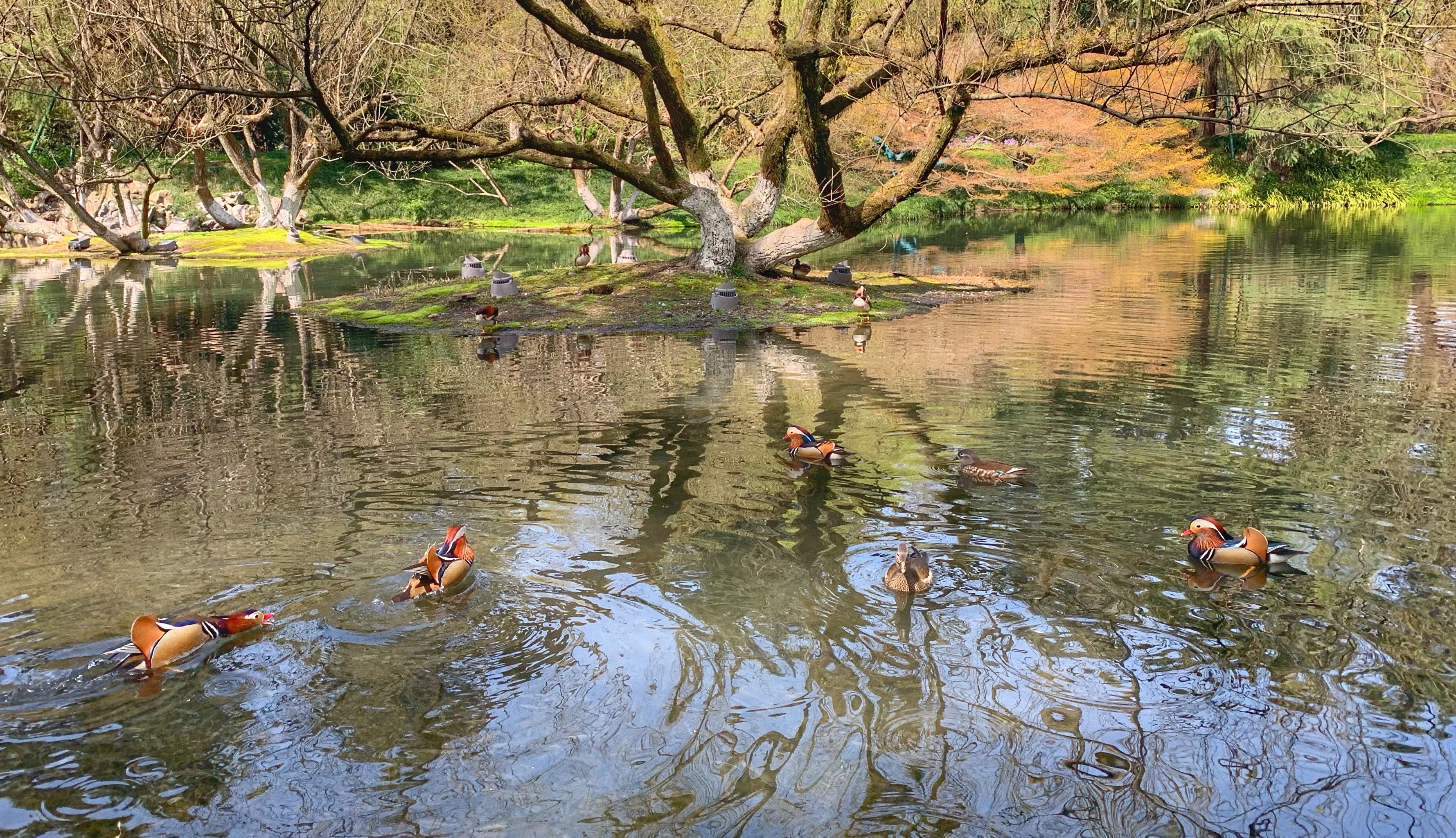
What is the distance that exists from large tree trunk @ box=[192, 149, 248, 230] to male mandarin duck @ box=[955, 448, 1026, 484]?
40.3m

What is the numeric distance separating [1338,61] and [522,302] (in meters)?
14.8

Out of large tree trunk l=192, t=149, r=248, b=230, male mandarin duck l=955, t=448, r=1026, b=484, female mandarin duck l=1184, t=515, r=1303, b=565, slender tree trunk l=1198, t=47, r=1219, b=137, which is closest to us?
female mandarin duck l=1184, t=515, r=1303, b=565

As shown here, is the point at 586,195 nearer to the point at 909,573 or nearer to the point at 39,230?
the point at 39,230

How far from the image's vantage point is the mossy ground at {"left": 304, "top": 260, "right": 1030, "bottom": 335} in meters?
21.5

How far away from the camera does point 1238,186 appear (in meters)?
59.0

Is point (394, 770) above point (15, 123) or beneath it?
beneath

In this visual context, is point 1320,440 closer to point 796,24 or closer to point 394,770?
point 394,770

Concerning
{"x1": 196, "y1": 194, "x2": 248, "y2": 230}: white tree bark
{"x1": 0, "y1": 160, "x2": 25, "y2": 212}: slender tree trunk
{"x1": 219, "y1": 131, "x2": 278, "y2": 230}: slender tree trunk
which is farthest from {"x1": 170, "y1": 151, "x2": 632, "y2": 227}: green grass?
{"x1": 0, "y1": 160, "x2": 25, "y2": 212}: slender tree trunk

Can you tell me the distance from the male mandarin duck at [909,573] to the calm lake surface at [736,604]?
0.36 ft

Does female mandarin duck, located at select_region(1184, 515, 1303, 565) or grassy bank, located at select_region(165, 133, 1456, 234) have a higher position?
grassy bank, located at select_region(165, 133, 1456, 234)

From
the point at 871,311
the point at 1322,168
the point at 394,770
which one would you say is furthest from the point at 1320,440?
the point at 1322,168

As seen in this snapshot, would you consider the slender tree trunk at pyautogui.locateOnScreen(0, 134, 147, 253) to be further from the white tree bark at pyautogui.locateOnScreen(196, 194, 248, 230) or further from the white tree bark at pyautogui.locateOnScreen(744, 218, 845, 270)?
the white tree bark at pyautogui.locateOnScreen(744, 218, 845, 270)

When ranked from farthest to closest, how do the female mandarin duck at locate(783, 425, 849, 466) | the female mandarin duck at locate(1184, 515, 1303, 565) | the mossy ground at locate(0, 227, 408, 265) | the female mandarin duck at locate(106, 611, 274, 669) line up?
the mossy ground at locate(0, 227, 408, 265)
the female mandarin duck at locate(783, 425, 849, 466)
the female mandarin duck at locate(1184, 515, 1303, 565)
the female mandarin duck at locate(106, 611, 274, 669)

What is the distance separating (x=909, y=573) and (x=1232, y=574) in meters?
2.42
